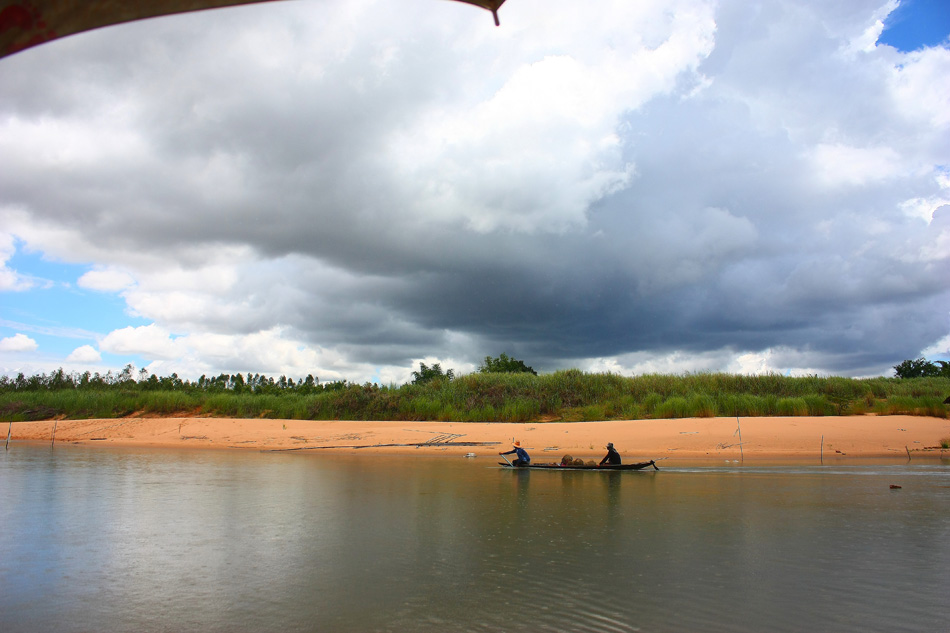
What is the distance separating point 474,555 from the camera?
737cm

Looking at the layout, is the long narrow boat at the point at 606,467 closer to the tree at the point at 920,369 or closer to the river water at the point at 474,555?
the river water at the point at 474,555

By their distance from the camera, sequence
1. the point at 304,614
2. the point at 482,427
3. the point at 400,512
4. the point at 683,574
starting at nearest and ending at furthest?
the point at 304,614 → the point at 683,574 → the point at 400,512 → the point at 482,427

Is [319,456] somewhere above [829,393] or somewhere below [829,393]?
below

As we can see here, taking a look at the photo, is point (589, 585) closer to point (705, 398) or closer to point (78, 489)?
point (78, 489)

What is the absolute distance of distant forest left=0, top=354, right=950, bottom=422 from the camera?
85.5 ft

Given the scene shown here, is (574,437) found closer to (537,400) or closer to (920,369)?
(537,400)

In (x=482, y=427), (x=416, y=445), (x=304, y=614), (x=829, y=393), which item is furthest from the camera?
(x=829, y=393)

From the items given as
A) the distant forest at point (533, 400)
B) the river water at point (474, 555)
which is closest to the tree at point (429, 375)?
the distant forest at point (533, 400)

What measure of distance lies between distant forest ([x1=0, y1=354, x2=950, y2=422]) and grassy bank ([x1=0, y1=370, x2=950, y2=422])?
1.9 inches

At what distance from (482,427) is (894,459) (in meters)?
14.3

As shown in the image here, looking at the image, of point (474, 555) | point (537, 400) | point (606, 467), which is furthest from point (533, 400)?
point (474, 555)

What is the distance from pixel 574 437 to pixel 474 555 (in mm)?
16442

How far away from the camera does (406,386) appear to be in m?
32.8

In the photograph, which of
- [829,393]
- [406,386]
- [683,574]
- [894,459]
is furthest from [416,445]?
[829,393]
